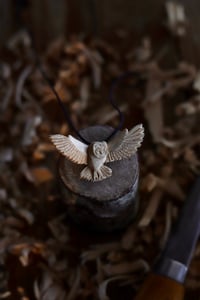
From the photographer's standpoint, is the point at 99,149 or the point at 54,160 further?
the point at 54,160

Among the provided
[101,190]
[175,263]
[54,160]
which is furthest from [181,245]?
[54,160]

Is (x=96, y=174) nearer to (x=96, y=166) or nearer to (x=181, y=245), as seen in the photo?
(x=96, y=166)

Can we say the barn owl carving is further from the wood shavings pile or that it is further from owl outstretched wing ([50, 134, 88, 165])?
the wood shavings pile

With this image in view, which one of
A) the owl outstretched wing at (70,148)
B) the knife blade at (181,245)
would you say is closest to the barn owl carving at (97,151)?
the owl outstretched wing at (70,148)

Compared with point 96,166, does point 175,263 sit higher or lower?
lower

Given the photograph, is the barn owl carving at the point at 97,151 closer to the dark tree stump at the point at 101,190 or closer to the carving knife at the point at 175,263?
the dark tree stump at the point at 101,190

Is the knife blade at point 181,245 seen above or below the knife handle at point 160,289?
above

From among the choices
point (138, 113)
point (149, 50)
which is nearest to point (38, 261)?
point (138, 113)
